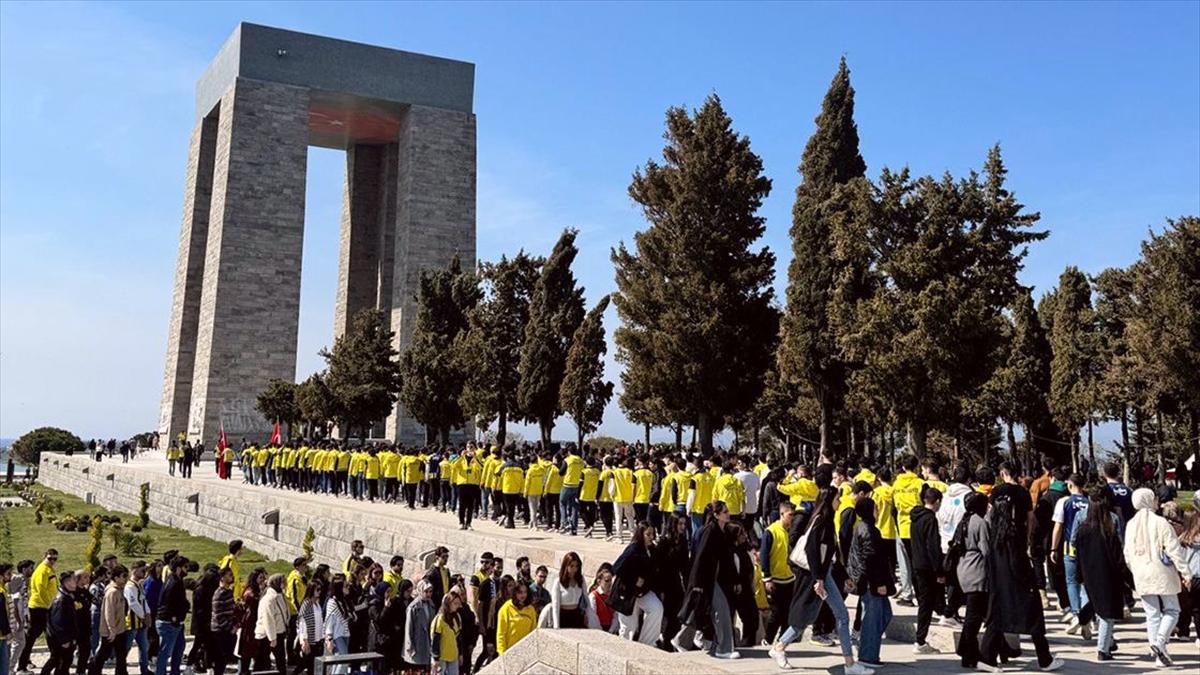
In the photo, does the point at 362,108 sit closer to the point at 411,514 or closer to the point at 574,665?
the point at 411,514

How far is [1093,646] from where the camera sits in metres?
8.01

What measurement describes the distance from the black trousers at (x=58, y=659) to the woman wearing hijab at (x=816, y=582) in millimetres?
8508

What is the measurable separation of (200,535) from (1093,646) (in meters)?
24.1

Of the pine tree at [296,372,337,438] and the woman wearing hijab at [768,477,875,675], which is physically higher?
the pine tree at [296,372,337,438]

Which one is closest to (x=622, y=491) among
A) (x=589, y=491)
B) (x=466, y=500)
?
(x=589, y=491)

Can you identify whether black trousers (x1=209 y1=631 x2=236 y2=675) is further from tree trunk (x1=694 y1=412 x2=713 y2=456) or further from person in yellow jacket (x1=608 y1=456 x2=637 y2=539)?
tree trunk (x1=694 y1=412 x2=713 y2=456)

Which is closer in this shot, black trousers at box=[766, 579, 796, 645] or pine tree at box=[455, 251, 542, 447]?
black trousers at box=[766, 579, 796, 645]

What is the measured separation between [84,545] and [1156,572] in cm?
2566

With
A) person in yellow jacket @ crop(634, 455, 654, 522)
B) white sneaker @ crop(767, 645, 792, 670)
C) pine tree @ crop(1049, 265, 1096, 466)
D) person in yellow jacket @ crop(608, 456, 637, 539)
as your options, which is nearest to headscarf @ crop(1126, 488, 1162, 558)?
white sneaker @ crop(767, 645, 792, 670)

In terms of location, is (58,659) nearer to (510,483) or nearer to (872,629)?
(510,483)

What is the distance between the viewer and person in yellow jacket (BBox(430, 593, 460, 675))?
29.0 feet

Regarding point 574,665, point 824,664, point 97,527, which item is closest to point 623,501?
point 824,664

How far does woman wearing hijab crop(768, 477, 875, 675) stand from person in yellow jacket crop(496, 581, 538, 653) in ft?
7.27

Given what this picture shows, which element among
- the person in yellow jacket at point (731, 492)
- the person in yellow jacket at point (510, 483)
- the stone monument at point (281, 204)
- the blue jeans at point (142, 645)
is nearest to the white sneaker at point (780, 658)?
the person in yellow jacket at point (731, 492)
